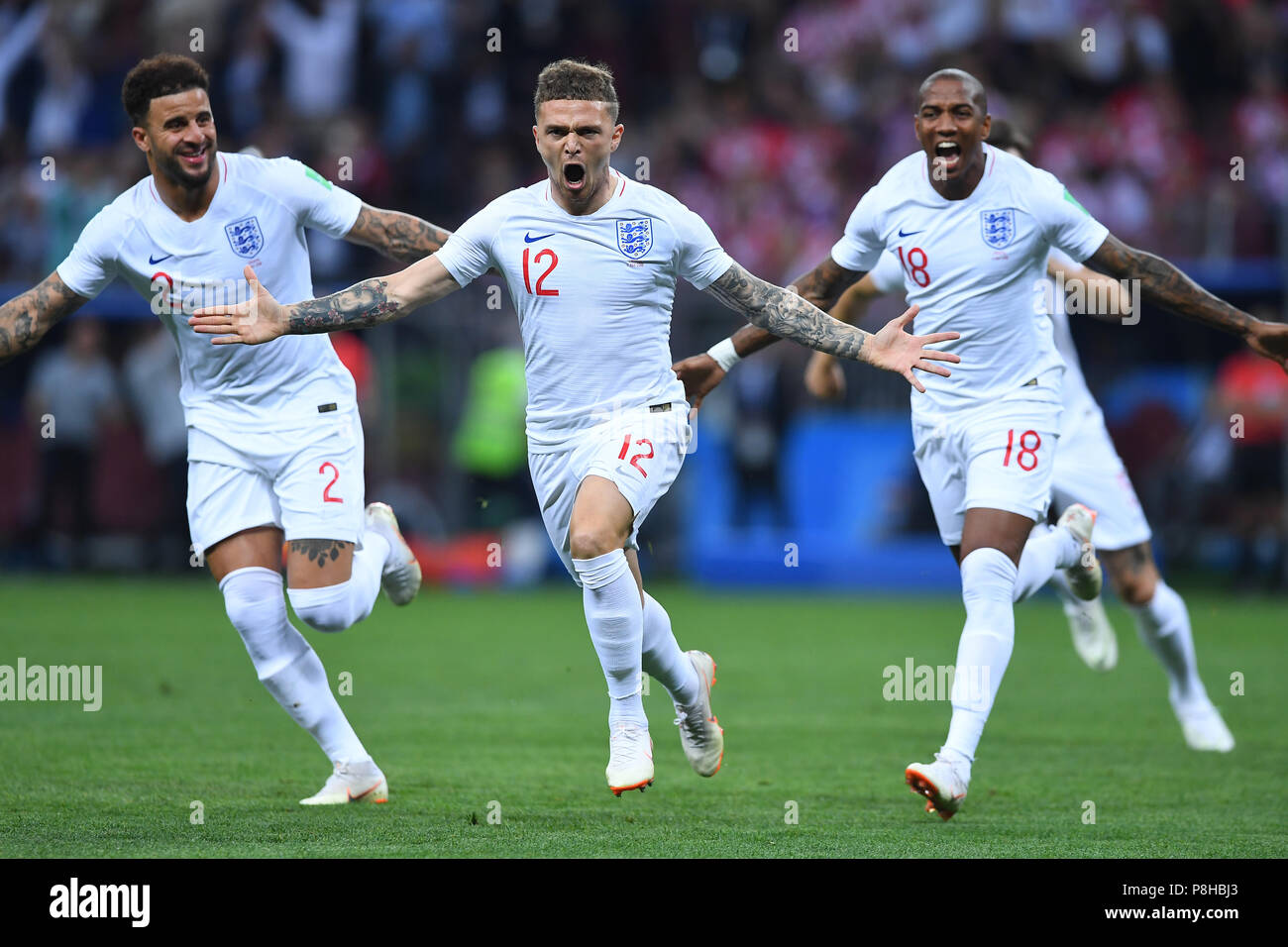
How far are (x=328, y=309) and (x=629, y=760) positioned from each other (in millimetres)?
1951

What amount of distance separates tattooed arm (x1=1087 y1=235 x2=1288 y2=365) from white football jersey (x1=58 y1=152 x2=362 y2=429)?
3.04m

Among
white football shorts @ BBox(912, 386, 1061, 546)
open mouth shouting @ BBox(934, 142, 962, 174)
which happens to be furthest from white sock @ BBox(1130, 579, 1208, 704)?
open mouth shouting @ BBox(934, 142, 962, 174)

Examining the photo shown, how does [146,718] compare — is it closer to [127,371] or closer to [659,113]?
[127,371]

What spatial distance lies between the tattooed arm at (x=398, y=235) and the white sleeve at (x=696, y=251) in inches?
41.7

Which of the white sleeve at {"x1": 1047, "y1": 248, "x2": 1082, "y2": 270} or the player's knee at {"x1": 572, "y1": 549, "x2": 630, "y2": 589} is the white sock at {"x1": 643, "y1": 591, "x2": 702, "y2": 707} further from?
the white sleeve at {"x1": 1047, "y1": 248, "x2": 1082, "y2": 270}

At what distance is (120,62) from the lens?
2031cm

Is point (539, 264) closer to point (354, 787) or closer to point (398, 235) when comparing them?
point (398, 235)

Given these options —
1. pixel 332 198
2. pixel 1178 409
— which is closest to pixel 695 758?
pixel 332 198

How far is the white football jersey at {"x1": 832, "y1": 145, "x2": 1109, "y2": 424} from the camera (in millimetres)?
7504

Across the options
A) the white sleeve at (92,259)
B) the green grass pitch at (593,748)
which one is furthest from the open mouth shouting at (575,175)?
the green grass pitch at (593,748)

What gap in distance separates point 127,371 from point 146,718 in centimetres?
927

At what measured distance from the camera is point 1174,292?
731 centimetres

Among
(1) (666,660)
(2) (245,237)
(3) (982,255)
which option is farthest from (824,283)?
(2) (245,237)

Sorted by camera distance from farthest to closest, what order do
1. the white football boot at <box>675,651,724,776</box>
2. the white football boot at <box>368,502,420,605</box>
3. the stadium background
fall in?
the stadium background
the white football boot at <box>368,502,420,605</box>
the white football boot at <box>675,651,724,776</box>
